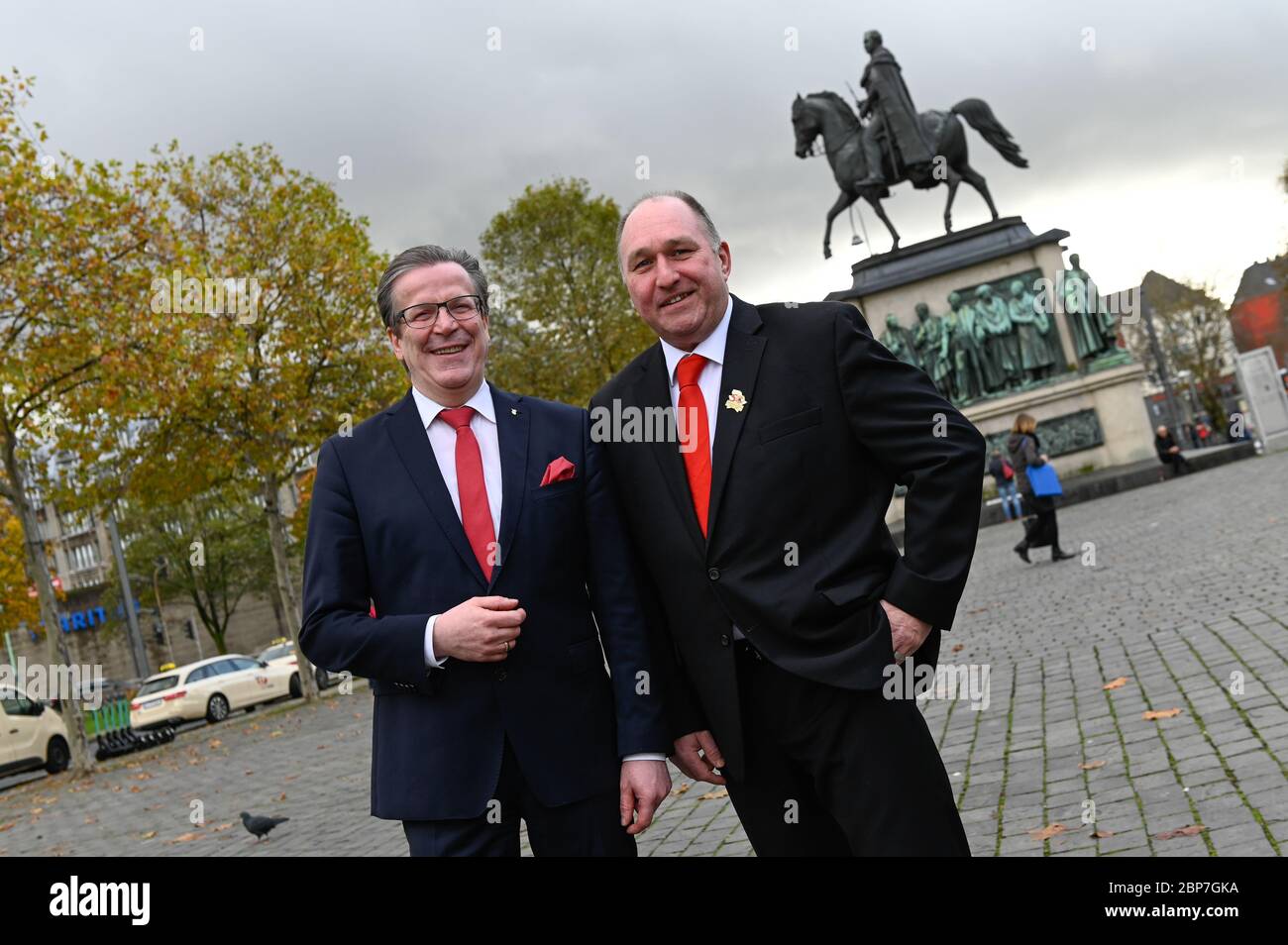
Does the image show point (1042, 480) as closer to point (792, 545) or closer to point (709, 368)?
point (709, 368)

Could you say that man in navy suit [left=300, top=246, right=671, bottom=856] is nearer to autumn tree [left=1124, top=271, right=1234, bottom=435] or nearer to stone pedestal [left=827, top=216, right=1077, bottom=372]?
stone pedestal [left=827, top=216, right=1077, bottom=372]

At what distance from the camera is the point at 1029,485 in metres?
15.6

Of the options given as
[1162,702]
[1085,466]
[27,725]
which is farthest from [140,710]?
[1162,702]

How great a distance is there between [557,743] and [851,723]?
2.33 feet

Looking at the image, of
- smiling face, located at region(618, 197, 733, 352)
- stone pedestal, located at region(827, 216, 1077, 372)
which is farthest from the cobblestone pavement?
stone pedestal, located at region(827, 216, 1077, 372)

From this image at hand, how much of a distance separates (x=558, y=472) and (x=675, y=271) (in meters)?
0.60

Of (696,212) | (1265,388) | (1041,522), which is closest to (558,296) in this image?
(1265,388)

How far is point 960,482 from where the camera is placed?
2.95 metres

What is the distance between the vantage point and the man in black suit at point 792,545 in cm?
292

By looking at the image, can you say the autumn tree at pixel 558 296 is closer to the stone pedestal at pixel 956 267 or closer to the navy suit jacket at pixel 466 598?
the stone pedestal at pixel 956 267

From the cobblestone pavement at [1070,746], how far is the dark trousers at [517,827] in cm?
244

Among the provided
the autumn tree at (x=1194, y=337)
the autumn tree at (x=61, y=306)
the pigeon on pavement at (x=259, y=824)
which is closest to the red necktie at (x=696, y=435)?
the pigeon on pavement at (x=259, y=824)
